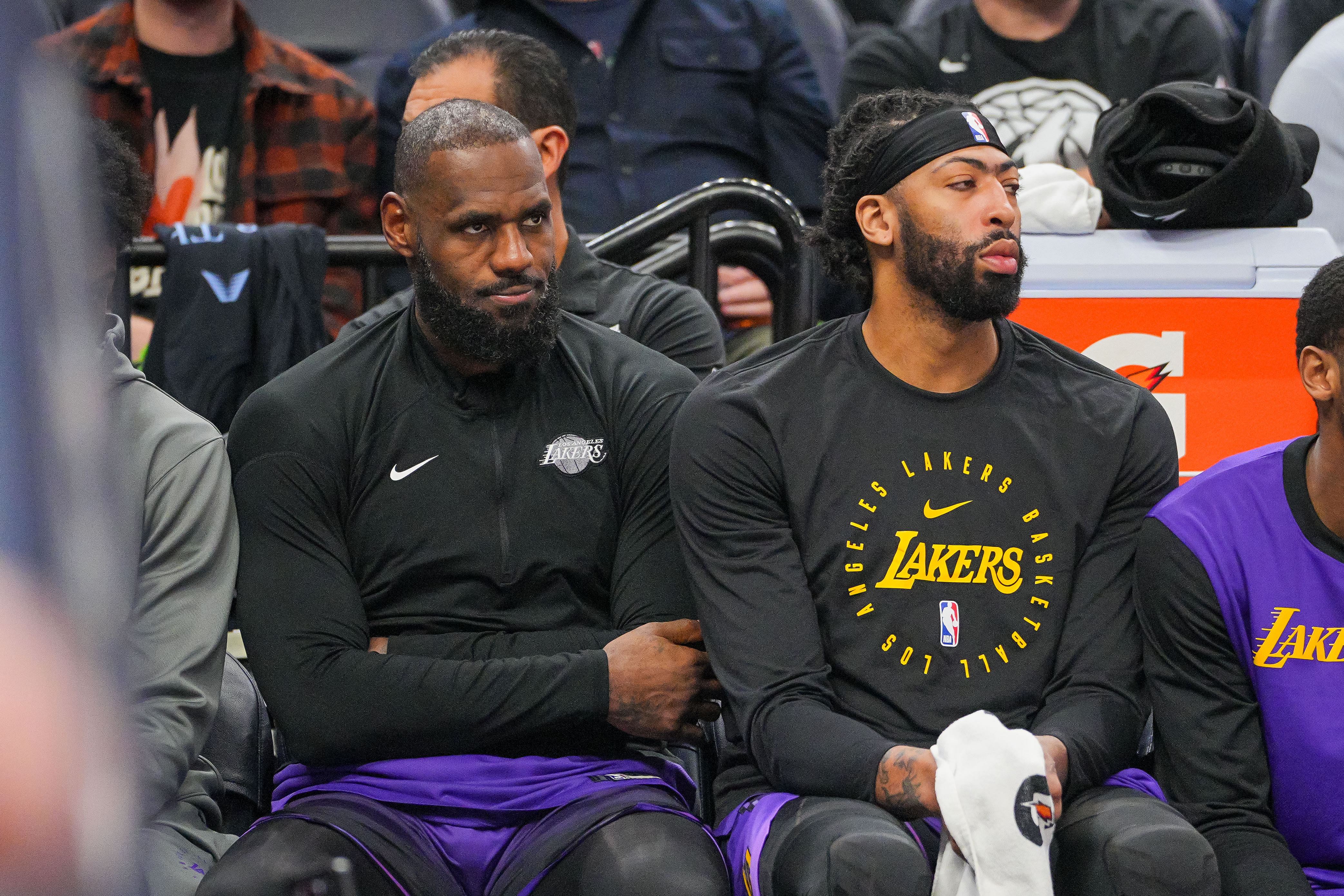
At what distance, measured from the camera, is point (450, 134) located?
2.60 meters

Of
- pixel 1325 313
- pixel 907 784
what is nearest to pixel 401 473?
pixel 907 784

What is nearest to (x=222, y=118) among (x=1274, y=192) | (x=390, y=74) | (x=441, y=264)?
(x=390, y=74)

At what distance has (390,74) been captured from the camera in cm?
424

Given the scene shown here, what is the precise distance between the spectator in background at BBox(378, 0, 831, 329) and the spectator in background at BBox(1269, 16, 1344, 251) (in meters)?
1.25

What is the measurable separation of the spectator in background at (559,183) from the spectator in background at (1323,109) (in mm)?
1716

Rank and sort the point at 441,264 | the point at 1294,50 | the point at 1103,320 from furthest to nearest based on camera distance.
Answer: the point at 1294,50, the point at 1103,320, the point at 441,264

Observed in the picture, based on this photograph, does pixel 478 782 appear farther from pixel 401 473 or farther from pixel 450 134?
pixel 450 134

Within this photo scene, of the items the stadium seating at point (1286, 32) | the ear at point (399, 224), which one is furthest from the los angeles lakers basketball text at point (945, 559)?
the stadium seating at point (1286, 32)

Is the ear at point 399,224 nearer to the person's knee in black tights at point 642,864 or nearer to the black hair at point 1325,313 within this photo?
the person's knee in black tights at point 642,864

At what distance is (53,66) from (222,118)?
3.75 m

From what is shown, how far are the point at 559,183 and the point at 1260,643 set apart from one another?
1.93m

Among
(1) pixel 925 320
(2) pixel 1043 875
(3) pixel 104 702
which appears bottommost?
(2) pixel 1043 875

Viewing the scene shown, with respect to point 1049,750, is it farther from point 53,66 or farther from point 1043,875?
point 53,66

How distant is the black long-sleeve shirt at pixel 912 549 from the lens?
89.6 inches
